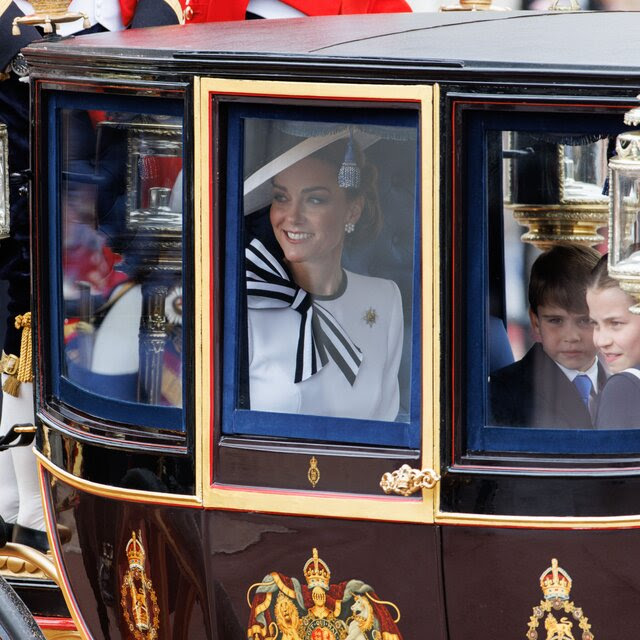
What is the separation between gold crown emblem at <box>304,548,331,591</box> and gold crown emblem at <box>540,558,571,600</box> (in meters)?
0.39

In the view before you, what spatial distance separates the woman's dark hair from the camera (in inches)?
105

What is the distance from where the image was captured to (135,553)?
117 inches

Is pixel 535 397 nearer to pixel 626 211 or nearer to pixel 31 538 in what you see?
pixel 626 211

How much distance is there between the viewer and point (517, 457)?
2.64m

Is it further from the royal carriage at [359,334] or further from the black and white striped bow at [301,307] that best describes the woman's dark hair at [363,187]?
the black and white striped bow at [301,307]

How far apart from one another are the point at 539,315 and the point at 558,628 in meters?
0.54

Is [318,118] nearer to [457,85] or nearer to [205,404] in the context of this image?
[457,85]

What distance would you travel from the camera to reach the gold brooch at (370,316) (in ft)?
8.90

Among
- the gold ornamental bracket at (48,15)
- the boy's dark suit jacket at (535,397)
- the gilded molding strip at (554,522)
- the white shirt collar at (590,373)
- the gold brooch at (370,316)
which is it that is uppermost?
the gold ornamental bracket at (48,15)

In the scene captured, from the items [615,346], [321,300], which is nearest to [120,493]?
[321,300]

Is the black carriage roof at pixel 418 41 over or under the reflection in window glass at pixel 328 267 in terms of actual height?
over

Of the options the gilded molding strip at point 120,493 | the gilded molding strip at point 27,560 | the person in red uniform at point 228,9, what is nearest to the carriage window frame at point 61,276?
the gilded molding strip at point 120,493

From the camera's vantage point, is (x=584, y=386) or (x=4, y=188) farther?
(x=4, y=188)

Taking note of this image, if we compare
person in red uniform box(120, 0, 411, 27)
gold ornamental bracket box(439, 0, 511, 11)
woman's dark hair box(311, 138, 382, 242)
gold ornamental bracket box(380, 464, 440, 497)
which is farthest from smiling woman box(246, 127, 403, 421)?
person in red uniform box(120, 0, 411, 27)
